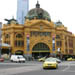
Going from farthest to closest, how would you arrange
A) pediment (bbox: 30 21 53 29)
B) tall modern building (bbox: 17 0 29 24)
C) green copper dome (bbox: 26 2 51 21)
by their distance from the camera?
tall modern building (bbox: 17 0 29 24) → green copper dome (bbox: 26 2 51 21) → pediment (bbox: 30 21 53 29)

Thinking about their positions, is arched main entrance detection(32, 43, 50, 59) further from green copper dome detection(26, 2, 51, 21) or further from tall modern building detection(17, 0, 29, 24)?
tall modern building detection(17, 0, 29, 24)

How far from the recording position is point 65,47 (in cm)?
8919

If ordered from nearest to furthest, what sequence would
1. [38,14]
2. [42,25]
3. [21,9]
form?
[42,25] → [38,14] → [21,9]

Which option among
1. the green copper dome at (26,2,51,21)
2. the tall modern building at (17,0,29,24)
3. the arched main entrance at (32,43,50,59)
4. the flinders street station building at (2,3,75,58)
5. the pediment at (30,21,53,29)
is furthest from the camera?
the tall modern building at (17,0,29,24)

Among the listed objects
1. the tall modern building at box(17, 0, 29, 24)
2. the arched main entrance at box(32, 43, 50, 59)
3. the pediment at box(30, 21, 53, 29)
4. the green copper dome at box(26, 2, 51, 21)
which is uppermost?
the tall modern building at box(17, 0, 29, 24)

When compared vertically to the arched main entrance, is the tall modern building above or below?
above

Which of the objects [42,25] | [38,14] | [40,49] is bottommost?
[40,49]

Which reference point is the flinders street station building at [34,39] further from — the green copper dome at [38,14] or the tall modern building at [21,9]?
the tall modern building at [21,9]

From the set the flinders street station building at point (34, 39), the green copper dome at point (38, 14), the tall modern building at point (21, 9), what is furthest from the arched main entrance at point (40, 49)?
the tall modern building at point (21, 9)

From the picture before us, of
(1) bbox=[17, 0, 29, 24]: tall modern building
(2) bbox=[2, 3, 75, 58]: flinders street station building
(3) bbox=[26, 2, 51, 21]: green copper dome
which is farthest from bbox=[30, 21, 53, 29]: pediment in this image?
(1) bbox=[17, 0, 29, 24]: tall modern building

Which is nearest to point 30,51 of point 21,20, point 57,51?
point 57,51

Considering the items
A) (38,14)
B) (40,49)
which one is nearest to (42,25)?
(38,14)

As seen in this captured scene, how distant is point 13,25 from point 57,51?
2234 centimetres

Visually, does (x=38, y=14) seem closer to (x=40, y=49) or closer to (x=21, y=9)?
(x=40, y=49)
